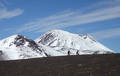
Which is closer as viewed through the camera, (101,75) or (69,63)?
(101,75)

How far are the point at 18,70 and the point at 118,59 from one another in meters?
8.86

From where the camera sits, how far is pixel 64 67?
22719 millimetres

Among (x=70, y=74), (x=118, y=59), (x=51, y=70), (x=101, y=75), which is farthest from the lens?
(x=118, y=59)

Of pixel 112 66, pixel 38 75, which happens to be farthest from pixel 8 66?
pixel 112 66

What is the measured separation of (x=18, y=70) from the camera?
76.2 feet

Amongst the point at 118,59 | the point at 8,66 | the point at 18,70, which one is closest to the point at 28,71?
the point at 18,70

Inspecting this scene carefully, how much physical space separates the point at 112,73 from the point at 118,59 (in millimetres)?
5255

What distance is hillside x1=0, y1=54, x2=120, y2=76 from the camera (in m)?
20.3

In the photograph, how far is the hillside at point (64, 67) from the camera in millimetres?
20297

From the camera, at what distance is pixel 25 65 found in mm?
24938

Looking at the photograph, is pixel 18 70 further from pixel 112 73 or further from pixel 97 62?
pixel 112 73

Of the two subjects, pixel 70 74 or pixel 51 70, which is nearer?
pixel 70 74

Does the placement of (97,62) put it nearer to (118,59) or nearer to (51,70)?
(118,59)

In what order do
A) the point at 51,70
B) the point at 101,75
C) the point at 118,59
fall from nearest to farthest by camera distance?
the point at 101,75, the point at 51,70, the point at 118,59
